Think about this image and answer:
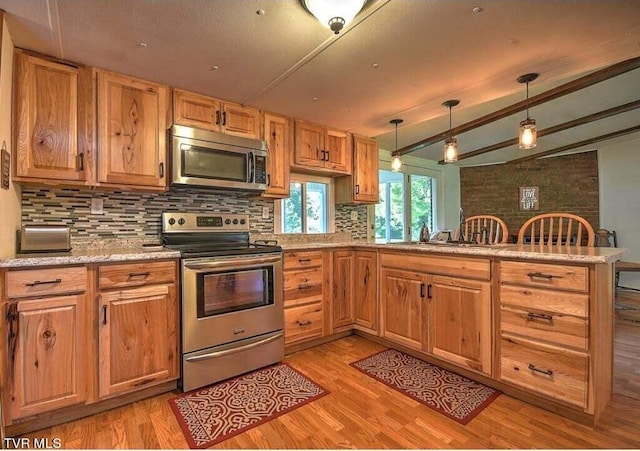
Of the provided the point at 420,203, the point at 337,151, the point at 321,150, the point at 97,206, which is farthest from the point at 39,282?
the point at 420,203

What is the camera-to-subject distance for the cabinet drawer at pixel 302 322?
2590mm

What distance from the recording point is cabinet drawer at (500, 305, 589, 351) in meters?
1.65

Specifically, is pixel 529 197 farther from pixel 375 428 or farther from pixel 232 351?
pixel 232 351

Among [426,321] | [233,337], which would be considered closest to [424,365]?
[426,321]

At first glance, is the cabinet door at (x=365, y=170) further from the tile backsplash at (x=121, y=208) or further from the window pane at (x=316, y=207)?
the tile backsplash at (x=121, y=208)

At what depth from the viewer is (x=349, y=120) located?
3.08 m

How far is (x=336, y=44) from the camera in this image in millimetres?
1821

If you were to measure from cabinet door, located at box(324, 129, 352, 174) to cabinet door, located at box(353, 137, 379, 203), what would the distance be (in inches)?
3.9

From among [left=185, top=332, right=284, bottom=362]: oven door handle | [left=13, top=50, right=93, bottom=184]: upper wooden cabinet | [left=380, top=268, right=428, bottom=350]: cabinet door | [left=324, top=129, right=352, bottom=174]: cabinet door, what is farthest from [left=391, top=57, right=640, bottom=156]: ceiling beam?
[left=13, top=50, right=93, bottom=184]: upper wooden cabinet

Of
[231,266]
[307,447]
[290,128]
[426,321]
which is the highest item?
[290,128]

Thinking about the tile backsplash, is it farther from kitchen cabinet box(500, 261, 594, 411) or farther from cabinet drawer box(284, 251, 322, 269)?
kitchen cabinet box(500, 261, 594, 411)

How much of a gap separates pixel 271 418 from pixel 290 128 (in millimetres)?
2320

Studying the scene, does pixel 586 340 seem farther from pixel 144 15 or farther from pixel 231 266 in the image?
pixel 144 15

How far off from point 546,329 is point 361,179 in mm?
2193
